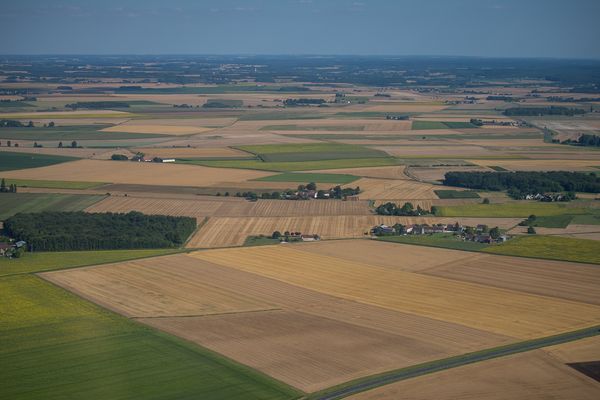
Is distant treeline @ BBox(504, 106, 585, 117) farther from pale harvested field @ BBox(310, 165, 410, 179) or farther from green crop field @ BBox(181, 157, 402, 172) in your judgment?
pale harvested field @ BBox(310, 165, 410, 179)

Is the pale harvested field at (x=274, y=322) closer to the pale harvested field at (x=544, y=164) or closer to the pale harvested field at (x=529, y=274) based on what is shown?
the pale harvested field at (x=529, y=274)

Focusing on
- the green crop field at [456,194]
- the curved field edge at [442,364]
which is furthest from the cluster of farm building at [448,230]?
the curved field edge at [442,364]

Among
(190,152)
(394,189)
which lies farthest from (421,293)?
(190,152)

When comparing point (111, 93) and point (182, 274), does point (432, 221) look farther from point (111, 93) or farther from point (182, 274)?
point (111, 93)

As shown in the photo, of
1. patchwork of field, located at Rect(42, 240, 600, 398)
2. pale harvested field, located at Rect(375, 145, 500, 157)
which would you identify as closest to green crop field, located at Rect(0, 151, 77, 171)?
pale harvested field, located at Rect(375, 145, 500, 157)

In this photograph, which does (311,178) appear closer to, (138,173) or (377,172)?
(377,172)

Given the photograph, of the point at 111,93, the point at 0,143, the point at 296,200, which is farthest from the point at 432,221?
the point at 111,93

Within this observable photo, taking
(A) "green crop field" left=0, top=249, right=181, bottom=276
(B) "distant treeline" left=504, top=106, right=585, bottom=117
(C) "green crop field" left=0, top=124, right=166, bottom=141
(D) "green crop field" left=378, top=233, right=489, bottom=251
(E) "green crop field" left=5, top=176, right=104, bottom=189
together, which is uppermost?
(B) "distant treeline" left=504, top=106, right=585, bottom=117
